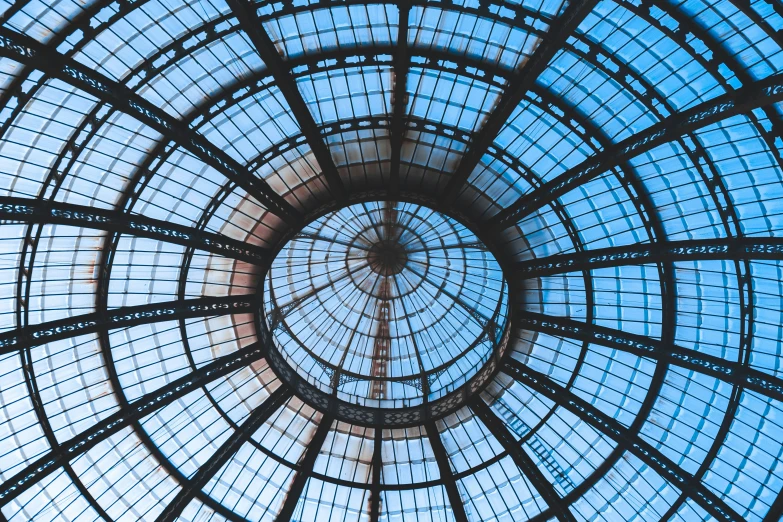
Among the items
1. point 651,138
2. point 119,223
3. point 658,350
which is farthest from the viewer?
point 658,350

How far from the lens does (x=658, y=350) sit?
2530cm

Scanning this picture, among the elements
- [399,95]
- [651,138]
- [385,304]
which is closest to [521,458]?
[385,304]

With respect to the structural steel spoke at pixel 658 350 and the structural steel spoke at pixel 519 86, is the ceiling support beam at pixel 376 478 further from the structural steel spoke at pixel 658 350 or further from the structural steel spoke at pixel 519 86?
the structural steel spoke at pixel 519 86

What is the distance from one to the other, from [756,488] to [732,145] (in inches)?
552

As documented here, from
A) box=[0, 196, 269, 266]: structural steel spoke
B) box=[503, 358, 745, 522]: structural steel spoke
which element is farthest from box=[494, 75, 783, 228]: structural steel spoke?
box=[0, 196, 269, 266]: structural steel spoke

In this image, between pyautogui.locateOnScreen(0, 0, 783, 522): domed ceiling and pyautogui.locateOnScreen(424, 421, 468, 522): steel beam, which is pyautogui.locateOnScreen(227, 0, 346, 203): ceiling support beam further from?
pyautogui.locateOnScreen(424, 421, 468, 522): steel beam

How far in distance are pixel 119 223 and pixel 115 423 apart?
7.70 metres

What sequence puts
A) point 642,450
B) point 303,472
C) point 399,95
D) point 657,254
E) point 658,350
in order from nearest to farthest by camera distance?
point 399,95
point 657,254
point 658,350
point 642,450
point 303,472

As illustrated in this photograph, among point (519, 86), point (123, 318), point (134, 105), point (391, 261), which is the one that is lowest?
point (123, 318)

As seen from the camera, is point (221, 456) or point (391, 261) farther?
point (391, 261)

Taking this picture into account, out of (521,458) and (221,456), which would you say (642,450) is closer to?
(521,458)

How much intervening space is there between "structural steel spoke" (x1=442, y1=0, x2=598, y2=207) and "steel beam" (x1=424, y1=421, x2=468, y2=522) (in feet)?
34.1

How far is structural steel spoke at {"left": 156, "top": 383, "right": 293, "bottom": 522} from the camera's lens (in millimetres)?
26953

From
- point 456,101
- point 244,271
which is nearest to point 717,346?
point 456,101
